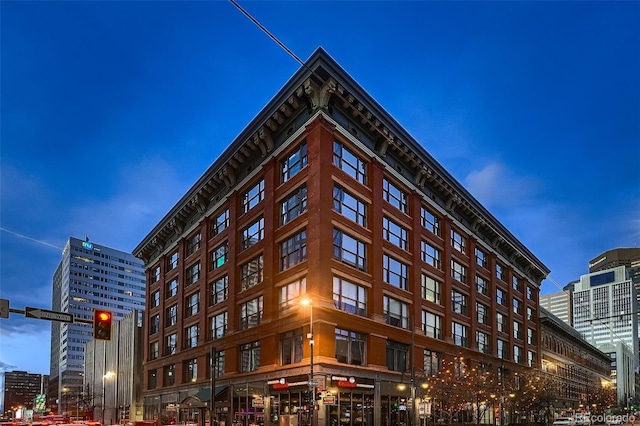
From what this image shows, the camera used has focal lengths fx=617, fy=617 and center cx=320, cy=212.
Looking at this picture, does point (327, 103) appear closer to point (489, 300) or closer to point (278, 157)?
point (278, 157)

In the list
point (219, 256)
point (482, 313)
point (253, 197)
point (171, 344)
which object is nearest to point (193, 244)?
point (219, 256)

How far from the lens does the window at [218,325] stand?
61097 mm

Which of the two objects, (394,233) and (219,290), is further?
(219,290)

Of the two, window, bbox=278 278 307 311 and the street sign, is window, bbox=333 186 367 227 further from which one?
the street sign

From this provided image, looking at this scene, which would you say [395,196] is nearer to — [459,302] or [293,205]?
[293,205]

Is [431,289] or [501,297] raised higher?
[431,289]

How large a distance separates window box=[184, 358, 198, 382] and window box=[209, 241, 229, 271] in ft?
36.1

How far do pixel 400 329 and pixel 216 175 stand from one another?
25042 millimetres

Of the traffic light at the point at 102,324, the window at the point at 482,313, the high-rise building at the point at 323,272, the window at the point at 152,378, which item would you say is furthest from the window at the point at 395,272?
the window at the point at 152,378

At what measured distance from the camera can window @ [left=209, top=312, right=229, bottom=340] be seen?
61.1 m

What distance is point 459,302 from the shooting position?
69.2 m

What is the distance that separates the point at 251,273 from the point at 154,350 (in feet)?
111

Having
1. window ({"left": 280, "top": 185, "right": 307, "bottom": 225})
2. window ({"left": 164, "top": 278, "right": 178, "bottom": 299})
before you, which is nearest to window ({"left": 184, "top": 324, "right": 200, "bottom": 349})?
window ({"left": 164, "top": 278, "right": 178, "bottom": 299})

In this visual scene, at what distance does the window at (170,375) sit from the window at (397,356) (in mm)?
31271
